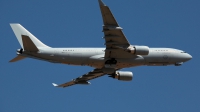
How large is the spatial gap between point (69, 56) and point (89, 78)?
1045 centimetres

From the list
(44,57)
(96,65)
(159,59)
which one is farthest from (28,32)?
(159,59)

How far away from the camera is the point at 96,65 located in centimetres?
6072

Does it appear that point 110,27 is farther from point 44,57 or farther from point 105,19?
point 44,57

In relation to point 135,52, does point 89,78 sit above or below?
below

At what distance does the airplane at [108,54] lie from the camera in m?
55.8

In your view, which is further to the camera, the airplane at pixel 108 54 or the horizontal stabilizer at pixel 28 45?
the airplane at pixel 108 54

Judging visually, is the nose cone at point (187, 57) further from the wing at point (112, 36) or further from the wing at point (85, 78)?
the wing at point (85, 78)

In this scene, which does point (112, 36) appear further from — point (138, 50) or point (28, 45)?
point (28, 45)

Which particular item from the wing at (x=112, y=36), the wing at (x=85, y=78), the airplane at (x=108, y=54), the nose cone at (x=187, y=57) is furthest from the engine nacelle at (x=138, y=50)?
the wing at (x=85, y=78)

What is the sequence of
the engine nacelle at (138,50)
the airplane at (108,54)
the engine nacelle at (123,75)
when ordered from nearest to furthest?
the airplane at (108,54) < the engine nacelle at (138,50) < the engine nacelle at (123,75)

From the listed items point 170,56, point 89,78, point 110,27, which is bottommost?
point 89,78

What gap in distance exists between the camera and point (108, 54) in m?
58.4

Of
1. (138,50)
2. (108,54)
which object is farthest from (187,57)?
(108,54)

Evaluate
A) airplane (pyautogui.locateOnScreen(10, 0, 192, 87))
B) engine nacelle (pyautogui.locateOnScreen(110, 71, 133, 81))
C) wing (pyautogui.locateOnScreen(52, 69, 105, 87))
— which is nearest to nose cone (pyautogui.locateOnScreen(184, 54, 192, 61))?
airplane (pyautogui.locateOnScreen(10, 0, 192, 87))
